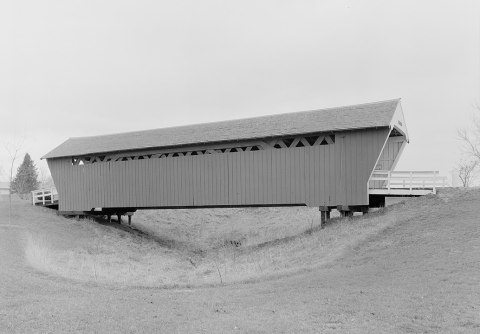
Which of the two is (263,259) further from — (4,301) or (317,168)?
(4,301)

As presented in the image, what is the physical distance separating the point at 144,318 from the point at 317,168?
1308 centimetres

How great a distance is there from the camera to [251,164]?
2103cm

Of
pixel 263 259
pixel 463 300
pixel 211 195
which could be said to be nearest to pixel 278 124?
pixel 211 195

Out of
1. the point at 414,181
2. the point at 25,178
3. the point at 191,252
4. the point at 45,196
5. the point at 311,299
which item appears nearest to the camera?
the point at 311,299

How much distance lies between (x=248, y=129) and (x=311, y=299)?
45.2 feet

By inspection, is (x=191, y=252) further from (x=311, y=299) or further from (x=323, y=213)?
(x=311, y=299)

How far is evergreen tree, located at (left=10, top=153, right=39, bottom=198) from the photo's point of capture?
185 feet

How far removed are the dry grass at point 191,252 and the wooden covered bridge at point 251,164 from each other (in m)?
1.84

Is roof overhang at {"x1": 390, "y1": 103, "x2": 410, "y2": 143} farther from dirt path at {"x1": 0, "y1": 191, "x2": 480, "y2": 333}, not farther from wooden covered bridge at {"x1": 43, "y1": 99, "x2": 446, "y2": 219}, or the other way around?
dirt path at {"x1": 0, "y1": 191, "x2": 480, "y2": 333}

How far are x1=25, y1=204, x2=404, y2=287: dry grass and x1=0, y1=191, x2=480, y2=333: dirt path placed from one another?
164 cm

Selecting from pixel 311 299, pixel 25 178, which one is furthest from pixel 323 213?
pixel 25 178

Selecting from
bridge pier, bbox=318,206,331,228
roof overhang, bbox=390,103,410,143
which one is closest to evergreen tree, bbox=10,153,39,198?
bridge pier, bbox=318,206,331,228

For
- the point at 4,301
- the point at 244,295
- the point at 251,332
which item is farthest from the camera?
the point at 244,295

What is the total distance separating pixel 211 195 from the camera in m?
22.2
